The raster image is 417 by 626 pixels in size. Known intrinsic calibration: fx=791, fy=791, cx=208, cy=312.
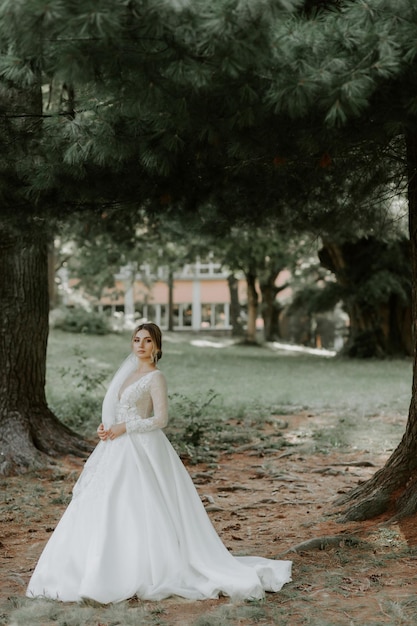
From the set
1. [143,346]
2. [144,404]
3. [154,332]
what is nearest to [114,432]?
[144,404]

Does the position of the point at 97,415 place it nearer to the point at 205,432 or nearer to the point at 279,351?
the point at 205,432

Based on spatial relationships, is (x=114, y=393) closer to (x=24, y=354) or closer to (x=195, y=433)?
(x=24, y=354)

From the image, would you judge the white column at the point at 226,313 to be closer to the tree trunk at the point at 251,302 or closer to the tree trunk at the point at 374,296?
the tree trunk at the point at 251,302

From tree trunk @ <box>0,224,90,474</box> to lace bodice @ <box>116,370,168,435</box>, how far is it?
14.5 ft

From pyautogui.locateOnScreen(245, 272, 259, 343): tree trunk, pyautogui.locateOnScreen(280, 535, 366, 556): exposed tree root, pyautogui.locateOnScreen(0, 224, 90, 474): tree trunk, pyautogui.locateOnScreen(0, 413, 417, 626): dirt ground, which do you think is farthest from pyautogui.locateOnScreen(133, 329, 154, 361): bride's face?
pyautogui.locateOnScreen(245, 272, 259, 343): tree trunk

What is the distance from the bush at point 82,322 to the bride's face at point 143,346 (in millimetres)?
26610

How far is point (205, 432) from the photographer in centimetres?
1193

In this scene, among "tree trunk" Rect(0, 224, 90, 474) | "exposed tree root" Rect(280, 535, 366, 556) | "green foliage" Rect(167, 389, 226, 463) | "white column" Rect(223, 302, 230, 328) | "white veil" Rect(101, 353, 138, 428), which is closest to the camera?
"white veil" Rect(101, 353, 138, 428)

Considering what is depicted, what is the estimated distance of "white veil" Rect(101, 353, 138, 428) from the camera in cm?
532

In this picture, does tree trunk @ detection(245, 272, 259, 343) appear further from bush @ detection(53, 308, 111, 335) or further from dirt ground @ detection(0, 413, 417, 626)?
dirt ground @ detection(0, 413, 417, 626)

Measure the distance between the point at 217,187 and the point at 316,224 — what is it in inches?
80.3

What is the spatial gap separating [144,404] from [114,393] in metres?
0.22

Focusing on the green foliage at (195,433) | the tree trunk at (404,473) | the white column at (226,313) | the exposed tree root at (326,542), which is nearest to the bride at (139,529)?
the exposed tree root at (326,542)

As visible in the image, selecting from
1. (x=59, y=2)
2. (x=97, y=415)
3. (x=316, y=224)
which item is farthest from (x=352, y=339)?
(x=59, y=2)
